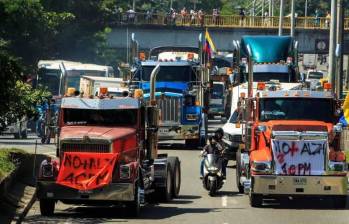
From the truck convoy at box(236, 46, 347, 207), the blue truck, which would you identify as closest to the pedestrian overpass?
the blue truck

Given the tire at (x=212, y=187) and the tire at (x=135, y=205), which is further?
the tire at (x=212, y=187)

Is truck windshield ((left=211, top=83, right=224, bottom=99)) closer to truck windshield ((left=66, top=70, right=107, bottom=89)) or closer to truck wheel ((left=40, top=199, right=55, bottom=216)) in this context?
truck windshield ((left=66, top=70, right=107, bottom=89))

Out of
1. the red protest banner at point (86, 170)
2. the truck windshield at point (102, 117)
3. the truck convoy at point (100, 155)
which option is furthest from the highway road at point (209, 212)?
the truck windshield at point (102, 117)

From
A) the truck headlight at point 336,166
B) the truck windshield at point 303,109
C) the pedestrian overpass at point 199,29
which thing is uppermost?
the pedestrian overpass at point 199,29

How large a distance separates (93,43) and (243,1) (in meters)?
80.2

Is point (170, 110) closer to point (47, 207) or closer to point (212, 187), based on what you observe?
point (212, 187)

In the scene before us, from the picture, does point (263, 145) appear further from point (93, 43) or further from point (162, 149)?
point (93, 43)

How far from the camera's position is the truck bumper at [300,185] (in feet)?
70.6

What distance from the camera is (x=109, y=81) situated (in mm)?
45438

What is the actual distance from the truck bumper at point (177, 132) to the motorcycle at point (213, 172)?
13275mm

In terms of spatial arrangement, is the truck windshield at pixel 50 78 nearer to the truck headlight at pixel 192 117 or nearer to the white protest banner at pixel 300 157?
the truck headlight at pixel 192 117

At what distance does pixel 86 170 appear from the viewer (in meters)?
19.6

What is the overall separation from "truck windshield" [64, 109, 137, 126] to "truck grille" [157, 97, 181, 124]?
53.7ft

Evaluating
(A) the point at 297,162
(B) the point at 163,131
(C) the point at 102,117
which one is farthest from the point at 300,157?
(B) the point at 163,131
